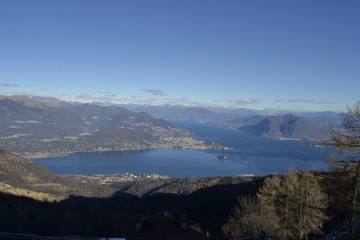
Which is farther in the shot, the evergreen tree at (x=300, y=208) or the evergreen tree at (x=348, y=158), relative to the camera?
the evergreen tree at (x=300, y=208)

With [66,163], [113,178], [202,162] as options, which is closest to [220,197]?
[113,178]

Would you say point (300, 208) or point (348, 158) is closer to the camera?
point (348, 158)

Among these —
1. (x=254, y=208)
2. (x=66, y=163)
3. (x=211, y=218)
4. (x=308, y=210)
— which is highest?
(x=308, y=210)

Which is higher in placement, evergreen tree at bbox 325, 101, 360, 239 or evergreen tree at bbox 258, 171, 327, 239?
evergreen tree at bbox 325, 101, 360, 239

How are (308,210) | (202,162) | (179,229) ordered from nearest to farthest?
1. (179,229)
2. (308,210)
3. (202,162)

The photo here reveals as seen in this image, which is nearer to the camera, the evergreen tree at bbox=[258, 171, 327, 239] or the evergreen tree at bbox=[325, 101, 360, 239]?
the evergreen tree at bbox=[325, 101, 360, 239]

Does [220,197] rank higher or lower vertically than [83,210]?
higher

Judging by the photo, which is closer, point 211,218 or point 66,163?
point 211,218

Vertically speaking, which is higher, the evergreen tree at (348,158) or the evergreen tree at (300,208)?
the evergreen tree at (348,158)

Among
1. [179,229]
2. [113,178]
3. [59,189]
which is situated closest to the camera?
[179,229]

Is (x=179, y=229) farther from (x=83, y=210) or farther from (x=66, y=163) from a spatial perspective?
(x=66, y=163)

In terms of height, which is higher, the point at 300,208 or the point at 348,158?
the point at 348,158
